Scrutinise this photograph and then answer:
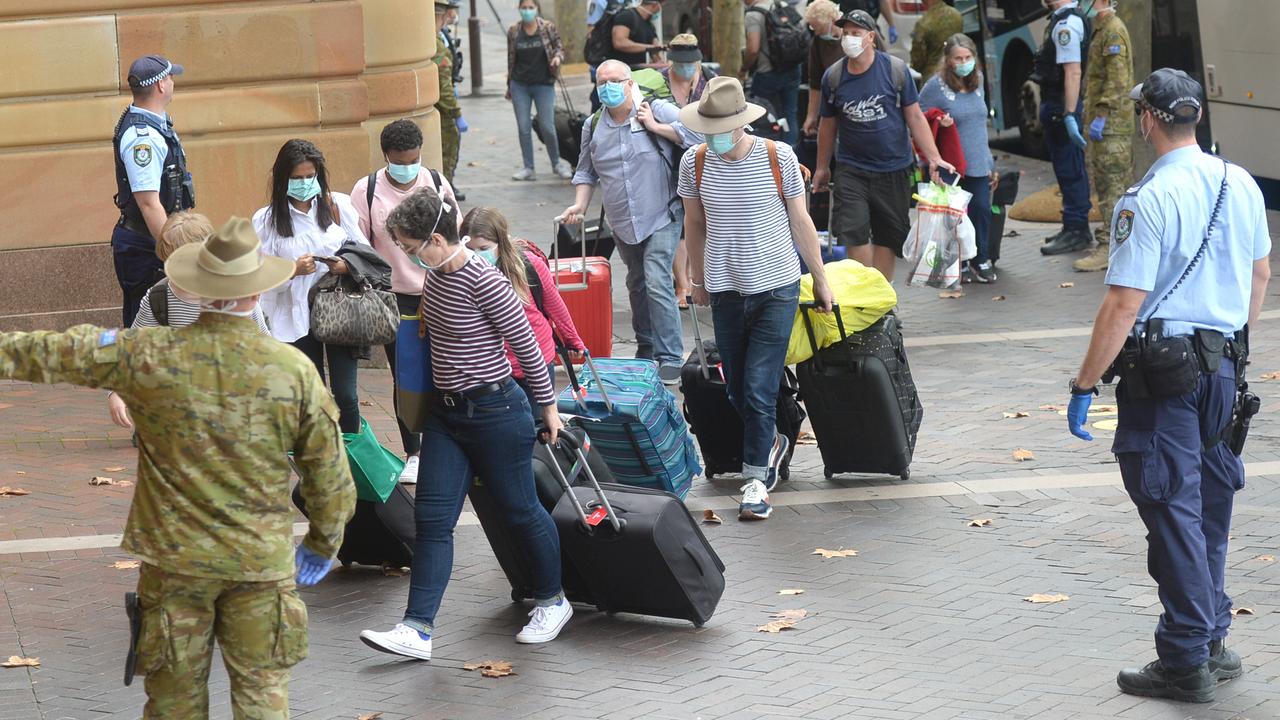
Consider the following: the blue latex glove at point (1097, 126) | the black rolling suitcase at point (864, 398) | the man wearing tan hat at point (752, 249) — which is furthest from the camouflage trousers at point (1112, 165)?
the man wearing tan hat at point (752, 249)

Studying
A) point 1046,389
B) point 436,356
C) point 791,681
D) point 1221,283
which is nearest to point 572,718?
point 791,681

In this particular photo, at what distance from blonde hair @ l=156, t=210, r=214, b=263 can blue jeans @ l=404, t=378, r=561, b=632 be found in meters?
1.43

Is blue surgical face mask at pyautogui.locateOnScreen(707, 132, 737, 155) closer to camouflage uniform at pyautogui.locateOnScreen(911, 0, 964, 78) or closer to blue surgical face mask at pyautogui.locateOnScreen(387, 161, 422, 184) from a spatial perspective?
blue surgical face mask at pyautogui.locateOnScreen(387, 161, 422, 184)

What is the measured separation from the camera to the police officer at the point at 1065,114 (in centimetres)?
1312

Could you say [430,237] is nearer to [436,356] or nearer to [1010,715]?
[436,356]

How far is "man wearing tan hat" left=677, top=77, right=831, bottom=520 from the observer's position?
767 centimetres

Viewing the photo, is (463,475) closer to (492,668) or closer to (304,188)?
(492,668)

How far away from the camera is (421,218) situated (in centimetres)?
582

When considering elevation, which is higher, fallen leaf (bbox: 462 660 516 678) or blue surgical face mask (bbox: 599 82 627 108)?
blue surgical face mask (bbox: 599 82 627 108)

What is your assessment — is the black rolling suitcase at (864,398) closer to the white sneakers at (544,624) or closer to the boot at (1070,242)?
the white sneakers at (544,624)

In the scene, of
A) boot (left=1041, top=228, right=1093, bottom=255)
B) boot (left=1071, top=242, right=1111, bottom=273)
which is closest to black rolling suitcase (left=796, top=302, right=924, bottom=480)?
boot (left=1071, top=242, right=1111, bottom=273)

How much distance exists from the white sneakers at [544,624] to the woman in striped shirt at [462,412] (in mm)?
251

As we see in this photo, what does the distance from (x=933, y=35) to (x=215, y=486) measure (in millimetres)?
11319

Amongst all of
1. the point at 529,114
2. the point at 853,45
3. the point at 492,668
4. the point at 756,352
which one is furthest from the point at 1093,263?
the point at 492,668
